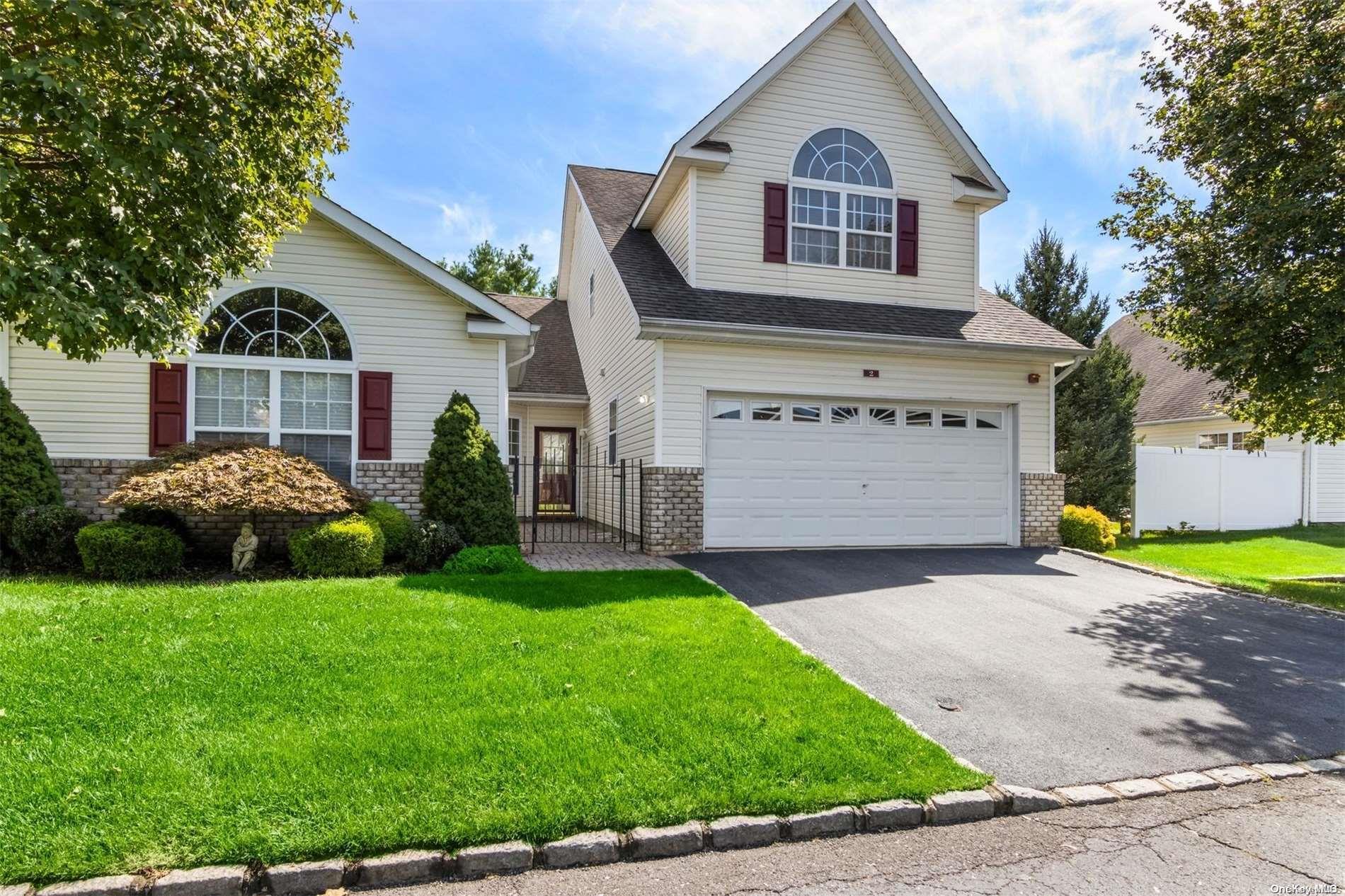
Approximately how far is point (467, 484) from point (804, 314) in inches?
250

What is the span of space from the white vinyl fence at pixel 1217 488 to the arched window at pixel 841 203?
8.32m

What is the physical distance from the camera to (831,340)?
1140 cm

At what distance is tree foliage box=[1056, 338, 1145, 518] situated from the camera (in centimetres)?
1557

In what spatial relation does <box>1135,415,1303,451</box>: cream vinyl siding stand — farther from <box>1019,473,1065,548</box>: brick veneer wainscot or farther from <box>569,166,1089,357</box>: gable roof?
<box>569,166,1089,357</box>: gable roof

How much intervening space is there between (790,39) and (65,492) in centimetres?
1373

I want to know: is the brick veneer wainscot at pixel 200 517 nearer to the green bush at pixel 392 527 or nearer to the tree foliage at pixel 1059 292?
the green bush at pixel 392 527

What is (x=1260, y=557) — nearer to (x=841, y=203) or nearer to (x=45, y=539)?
(x=841, y=203)

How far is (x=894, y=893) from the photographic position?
301 cm

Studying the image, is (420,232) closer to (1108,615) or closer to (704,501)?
(704,501)

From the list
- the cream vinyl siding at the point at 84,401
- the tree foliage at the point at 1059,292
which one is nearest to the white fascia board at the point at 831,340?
the tree foliage at the point at 1059,292

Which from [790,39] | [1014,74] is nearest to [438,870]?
[1014,74]

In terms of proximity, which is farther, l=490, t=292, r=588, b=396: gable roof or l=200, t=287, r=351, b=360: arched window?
l=490, t=292, r=588, b=396: gable roof

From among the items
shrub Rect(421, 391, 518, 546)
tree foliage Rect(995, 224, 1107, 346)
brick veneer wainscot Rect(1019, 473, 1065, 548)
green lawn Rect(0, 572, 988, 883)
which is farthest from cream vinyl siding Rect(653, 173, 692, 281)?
tree foliage Rect(995, 224, 1107, 346)

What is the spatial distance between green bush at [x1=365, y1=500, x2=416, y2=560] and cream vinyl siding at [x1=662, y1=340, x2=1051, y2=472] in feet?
13.2
